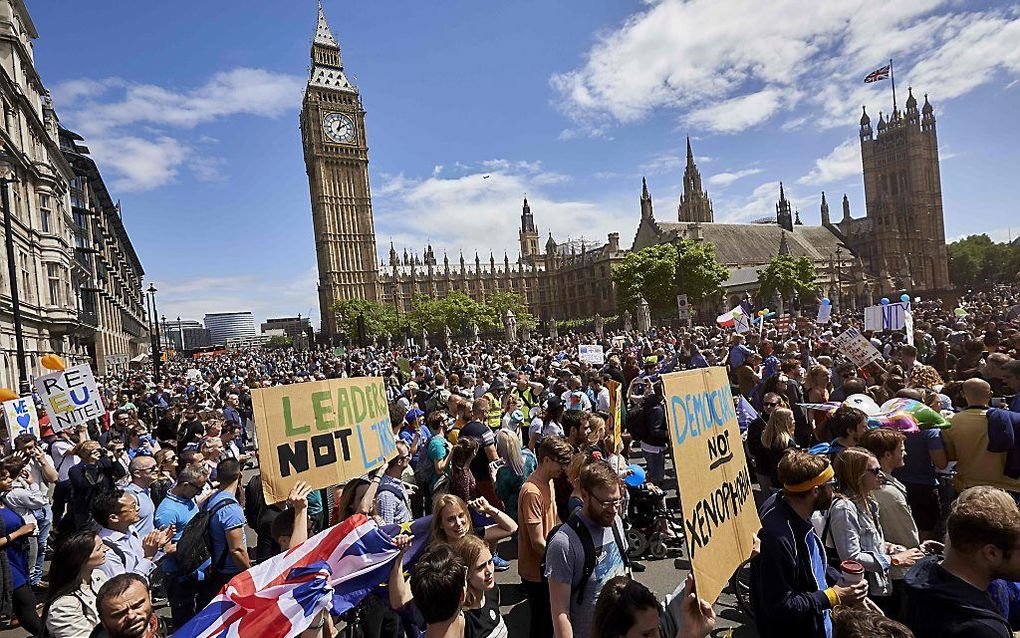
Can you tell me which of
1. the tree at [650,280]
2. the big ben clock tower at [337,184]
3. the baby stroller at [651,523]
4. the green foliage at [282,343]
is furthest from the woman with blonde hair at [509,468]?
the green foliage at [282,343]

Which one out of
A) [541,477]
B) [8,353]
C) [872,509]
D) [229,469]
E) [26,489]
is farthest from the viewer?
[8,353]

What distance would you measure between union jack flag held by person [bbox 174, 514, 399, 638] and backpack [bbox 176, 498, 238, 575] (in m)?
1.24

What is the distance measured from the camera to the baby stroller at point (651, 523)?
22.5 feet

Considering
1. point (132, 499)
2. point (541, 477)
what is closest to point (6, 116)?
point (132, 499)

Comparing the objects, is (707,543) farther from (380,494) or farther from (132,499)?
(132,499)

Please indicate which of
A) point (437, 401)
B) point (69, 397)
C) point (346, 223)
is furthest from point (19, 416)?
point (346, 223)

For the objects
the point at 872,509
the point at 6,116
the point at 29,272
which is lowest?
the point at 872,509

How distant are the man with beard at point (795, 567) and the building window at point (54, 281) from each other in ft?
112

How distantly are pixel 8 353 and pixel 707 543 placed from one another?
→ 2922cm

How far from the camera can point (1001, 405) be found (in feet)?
19.7

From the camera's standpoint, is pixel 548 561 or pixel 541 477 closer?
pixel 548 561

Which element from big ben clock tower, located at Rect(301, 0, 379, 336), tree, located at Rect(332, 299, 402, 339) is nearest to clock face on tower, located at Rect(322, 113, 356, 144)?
big ben clock tower, located at Rect(301, 0, 379, 336)

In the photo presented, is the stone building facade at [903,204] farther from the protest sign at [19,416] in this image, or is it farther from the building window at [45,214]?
the protest sign at [19,416]

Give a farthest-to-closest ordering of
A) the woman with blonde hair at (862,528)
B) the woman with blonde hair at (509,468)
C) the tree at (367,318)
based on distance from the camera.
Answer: the tree at (367,318) → the woman with blonde hair at (509,468) → the woman with blonde hair at (862,528)
